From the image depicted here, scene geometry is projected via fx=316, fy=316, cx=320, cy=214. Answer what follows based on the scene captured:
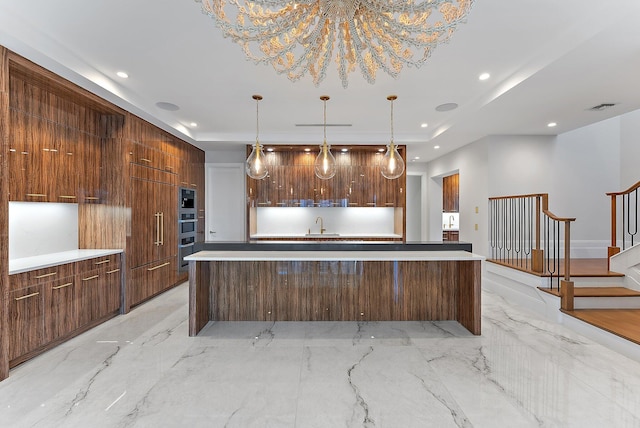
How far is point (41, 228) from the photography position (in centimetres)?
355

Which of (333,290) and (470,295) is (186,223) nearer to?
(333,290)

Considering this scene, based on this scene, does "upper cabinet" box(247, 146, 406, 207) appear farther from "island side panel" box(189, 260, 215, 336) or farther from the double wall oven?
"island side panel" box(189, 260, 215, 336)

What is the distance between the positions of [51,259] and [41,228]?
1.80 ft

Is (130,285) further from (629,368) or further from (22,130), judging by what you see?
(629,368)

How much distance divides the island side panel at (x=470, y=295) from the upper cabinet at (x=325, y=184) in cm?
286

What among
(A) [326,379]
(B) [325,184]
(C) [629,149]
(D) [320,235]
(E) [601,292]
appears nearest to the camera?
(A) [326,379]

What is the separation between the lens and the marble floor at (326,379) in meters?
2.07

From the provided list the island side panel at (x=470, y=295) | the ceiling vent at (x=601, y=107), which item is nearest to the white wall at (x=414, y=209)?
the ceiling vent at (x=601, y=107)

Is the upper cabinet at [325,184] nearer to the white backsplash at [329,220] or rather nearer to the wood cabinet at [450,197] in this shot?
the white backsplash at [329,220]

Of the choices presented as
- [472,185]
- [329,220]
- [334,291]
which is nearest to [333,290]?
[334,291]

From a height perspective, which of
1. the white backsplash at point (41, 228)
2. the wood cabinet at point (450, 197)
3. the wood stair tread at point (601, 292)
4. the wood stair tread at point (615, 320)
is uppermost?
the wood cabinet at point (450, 197)

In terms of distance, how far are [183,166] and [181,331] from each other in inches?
135

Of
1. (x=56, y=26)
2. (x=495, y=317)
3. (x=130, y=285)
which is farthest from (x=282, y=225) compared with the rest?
(x=56, y=26)

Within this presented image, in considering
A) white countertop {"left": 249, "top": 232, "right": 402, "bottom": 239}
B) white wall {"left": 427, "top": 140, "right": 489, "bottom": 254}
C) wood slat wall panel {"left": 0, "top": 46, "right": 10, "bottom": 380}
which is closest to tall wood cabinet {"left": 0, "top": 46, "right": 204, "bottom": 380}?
wood slat wall panel {"left": 0, "top": 46, "right": 10, "bottom": 380}
